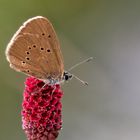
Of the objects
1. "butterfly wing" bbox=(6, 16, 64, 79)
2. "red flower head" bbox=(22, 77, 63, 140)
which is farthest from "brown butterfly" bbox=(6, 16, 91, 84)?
"red flower head" bbox=(22, 77, 63, 140)

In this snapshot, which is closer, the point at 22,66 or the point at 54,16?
the point at 22,66

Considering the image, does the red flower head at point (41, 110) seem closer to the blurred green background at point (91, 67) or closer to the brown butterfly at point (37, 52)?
the brown butterfly at point (37, 52)

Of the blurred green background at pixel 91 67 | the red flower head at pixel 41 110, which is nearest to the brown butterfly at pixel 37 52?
the red flower head at pixel 41 110

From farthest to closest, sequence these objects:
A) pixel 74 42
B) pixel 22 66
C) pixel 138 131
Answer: pixel 74 42
pixel 138 131
pixel 22 66

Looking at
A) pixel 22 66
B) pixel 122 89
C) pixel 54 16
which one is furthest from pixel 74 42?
pixel 22 66

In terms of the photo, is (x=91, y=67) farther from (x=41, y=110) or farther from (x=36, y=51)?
(x=41, y=110)

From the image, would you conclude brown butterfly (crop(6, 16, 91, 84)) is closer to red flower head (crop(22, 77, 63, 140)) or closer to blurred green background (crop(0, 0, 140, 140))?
red flower head (crop(22, 77, 63, 140))

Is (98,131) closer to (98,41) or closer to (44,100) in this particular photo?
(98,41)
